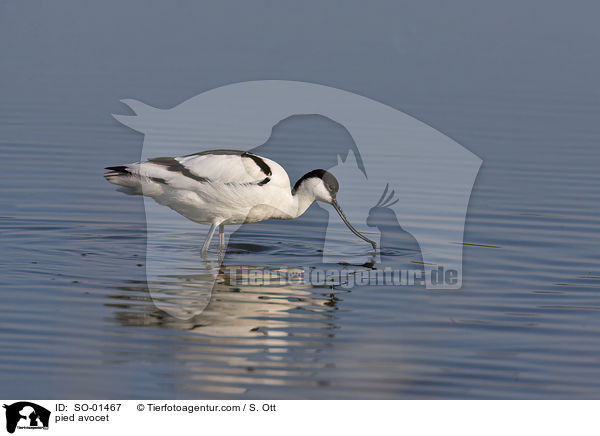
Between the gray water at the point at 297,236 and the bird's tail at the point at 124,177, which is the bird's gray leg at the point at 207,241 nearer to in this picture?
the gray water at the point at 297,236

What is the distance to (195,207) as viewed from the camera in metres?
13.1

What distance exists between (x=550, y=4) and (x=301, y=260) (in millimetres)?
25765

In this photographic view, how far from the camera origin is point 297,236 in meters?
14.2

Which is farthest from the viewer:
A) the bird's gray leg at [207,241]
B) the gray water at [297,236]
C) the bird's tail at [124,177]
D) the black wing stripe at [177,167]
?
the bird's gray leg at [207,241]

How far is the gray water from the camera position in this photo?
9344 mm

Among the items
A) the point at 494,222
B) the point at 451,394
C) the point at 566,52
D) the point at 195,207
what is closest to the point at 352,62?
the point at 566,52

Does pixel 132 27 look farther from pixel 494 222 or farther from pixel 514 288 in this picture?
pixel 514 288
